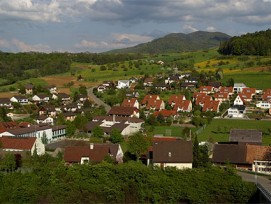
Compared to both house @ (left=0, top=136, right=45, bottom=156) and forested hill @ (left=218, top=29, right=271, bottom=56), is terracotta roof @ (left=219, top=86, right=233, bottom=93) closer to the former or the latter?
forested hill @ (left=218, top=29, right=271, bottom=56)

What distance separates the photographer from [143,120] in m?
32.8

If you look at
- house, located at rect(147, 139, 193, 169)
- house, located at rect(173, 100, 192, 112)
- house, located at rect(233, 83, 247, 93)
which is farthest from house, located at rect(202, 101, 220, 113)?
house, located at rect(147, 139, 193, 169)

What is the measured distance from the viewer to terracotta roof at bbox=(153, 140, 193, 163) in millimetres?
19344

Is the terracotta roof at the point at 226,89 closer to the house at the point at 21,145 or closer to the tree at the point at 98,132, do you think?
the tree at the point at 98,132

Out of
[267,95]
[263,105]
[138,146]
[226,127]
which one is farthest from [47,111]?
[267,95]

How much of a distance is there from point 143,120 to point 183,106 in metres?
5.22

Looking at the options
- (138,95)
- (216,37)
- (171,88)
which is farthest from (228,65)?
(216,37)

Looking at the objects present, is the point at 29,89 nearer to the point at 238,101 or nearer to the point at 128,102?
the point at 128,102

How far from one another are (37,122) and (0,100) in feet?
32.8

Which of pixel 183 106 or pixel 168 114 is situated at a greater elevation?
pixel 183 106

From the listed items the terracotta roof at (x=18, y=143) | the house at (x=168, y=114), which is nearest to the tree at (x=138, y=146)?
the terracotta roof at (x=18, y=143)

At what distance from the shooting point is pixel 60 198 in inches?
659

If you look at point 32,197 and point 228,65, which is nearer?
point 32,197

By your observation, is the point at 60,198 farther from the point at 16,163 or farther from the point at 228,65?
the point at 228,65
